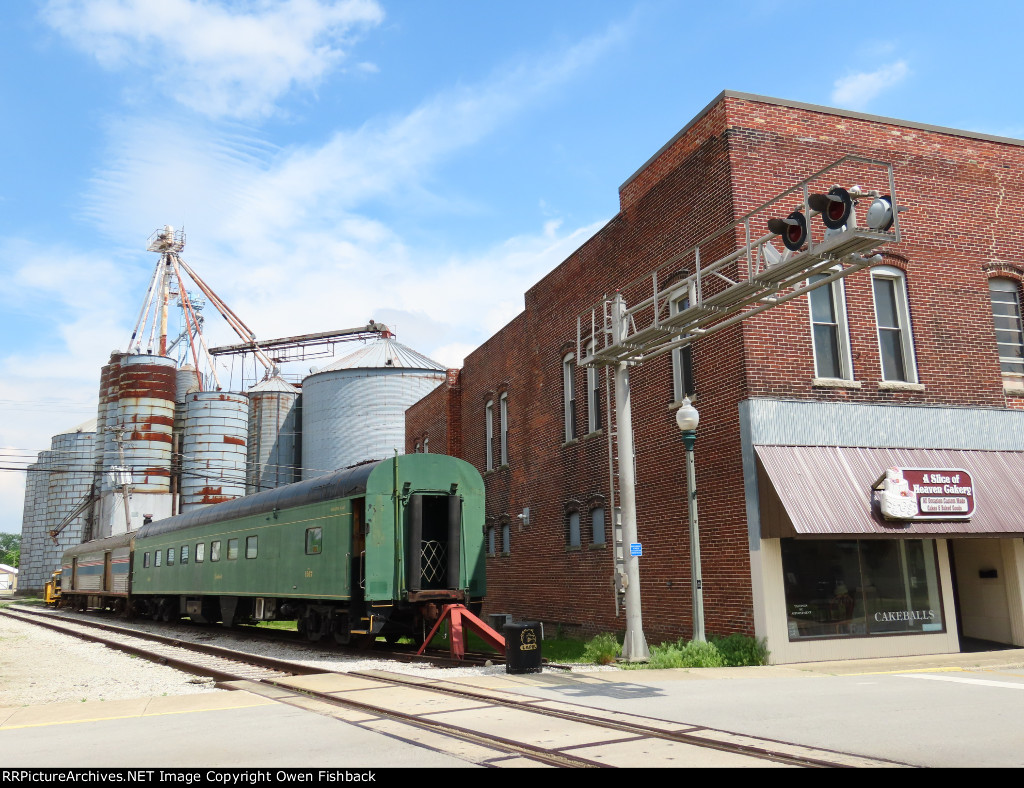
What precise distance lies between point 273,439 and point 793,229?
162ft

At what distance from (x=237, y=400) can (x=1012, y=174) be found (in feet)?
150

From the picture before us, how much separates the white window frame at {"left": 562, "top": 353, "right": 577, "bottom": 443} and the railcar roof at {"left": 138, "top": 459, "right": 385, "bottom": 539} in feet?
19.6

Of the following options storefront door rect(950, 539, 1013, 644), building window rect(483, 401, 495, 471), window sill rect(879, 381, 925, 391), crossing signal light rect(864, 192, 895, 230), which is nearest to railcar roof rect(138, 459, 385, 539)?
building window rect(483, 401, 495, 471)

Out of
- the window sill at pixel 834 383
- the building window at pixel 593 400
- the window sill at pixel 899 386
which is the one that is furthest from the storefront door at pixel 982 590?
the building window at pixel 593 400

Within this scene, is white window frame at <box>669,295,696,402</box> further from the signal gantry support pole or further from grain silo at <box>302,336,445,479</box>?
grain silo at <box>302,336,445,479</box>

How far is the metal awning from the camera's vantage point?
1357cm

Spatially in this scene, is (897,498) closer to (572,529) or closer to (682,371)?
(682,371)

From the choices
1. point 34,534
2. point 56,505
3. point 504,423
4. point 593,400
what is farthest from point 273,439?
point 593,400

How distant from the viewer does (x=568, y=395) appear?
22.1m

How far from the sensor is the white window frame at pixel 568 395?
21.8 meters

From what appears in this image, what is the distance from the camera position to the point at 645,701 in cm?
970

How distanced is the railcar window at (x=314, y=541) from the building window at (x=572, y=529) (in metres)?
6.50

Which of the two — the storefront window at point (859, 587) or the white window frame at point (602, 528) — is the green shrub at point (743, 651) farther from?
the white window frame at point (602, 528)
